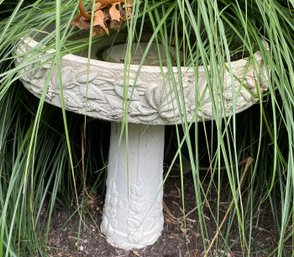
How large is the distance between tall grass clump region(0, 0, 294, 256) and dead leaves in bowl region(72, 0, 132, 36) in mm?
21

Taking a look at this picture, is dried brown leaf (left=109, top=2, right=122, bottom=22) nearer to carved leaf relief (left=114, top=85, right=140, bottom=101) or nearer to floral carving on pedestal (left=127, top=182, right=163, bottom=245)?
carved leaf relief (left=114, top=85, right=140, bottom=101)

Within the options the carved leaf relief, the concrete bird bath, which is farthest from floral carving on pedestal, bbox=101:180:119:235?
the carved leaf relief

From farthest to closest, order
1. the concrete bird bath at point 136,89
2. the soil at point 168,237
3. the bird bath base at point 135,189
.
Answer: the soil at point 168,237
the bird bath base at point 135,189
the concrete bird bath at point 136,89

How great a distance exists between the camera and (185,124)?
0.89m

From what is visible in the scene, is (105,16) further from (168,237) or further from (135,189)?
(168,237)

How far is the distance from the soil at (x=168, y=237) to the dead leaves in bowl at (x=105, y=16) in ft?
1.47

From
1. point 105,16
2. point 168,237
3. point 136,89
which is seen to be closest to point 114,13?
point 105,16

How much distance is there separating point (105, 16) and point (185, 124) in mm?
218

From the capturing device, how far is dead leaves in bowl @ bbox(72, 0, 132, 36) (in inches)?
35.9

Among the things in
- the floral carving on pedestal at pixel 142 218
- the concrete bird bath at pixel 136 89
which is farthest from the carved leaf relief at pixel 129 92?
the floral carving on pedestal at pixel 142 218

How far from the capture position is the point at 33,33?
1.07 metres

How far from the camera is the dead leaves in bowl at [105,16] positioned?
91 cm

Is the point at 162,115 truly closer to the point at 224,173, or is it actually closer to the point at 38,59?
the point at 38,59

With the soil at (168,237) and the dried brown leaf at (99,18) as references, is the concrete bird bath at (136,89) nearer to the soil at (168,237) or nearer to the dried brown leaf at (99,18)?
the dried brown leaf at (99,18)
